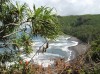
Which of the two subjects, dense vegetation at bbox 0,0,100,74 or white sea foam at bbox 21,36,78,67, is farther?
white sea foam at bbox 21,36,78,67

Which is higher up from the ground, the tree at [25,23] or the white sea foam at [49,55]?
the tree at [25,23]

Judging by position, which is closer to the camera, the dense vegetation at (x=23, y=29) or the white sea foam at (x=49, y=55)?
the dense vegetation at (x=23, y=29)

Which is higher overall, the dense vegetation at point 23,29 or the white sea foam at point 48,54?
the dense vegetation at point 23,29

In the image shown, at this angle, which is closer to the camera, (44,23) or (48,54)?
(44,23)

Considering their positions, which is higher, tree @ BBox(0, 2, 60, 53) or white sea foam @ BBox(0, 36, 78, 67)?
tree @ BBox(0, 2, 60, 53)

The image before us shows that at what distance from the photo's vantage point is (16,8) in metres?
5.37

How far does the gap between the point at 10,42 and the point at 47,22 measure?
913 millimetres

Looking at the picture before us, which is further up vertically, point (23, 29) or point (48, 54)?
point (23, 29)

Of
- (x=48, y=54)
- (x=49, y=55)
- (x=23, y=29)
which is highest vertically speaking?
(x=23, y=29)

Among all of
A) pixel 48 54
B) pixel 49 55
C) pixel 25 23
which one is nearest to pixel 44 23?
pixel 25 23

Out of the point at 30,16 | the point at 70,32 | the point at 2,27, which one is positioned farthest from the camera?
the point at 70,32

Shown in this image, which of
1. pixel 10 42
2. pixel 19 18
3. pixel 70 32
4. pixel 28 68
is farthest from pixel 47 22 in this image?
pixel 70 32

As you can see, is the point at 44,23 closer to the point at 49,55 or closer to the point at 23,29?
the point at 23,29

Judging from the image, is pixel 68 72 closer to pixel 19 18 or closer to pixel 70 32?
pixel 19 18
